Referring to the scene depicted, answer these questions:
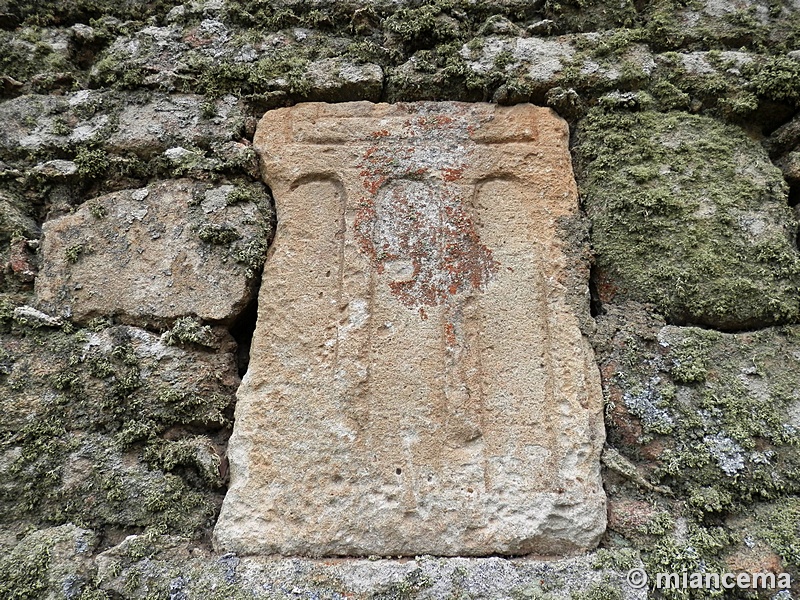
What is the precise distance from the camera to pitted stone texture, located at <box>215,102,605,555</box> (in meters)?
1.25

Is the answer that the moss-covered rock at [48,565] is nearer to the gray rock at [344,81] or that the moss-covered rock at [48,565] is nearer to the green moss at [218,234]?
the green moss at [218,234]

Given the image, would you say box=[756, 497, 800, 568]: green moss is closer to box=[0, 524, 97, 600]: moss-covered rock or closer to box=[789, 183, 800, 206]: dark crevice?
box=[789, 183, 800, 206]: dark crevice

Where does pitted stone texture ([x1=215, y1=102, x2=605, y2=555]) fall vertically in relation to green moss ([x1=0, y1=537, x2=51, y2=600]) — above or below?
above

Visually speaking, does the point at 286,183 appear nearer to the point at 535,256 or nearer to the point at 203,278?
the point at 203,278

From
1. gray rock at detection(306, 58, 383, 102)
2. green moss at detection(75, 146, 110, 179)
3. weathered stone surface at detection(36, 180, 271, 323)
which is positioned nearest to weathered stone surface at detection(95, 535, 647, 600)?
weathered stone surface at detection(36, 180, 271, 323)

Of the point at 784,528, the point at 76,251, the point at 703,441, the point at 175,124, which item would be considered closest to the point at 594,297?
the point at 703,441

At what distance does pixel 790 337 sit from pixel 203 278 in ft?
5.09

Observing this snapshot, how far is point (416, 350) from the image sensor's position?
1.39m

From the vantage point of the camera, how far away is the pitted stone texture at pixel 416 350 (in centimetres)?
125

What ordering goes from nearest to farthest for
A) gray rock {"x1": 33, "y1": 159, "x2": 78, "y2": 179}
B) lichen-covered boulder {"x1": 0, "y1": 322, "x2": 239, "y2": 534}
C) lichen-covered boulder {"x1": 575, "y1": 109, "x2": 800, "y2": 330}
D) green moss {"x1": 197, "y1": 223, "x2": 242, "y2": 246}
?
lichen-covered boulder {"x1": 0, "y1": 322, "x2": 239, "y2": 534}, lichen-covered boulder {"x1": 575, "y1": 109, "x2": 800, "y2": 330}, green moss {"x1": 197, "y1": 223, "x2": 242, "y2": 246}, gray rock {"x1": 33, "y1": 159, "x2": 78, "y2": 179}

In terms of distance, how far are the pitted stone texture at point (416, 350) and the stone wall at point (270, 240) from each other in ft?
0.24

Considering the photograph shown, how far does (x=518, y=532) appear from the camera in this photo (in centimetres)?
123

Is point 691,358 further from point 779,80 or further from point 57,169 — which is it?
point 57,169

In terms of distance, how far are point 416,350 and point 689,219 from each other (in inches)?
32.7
